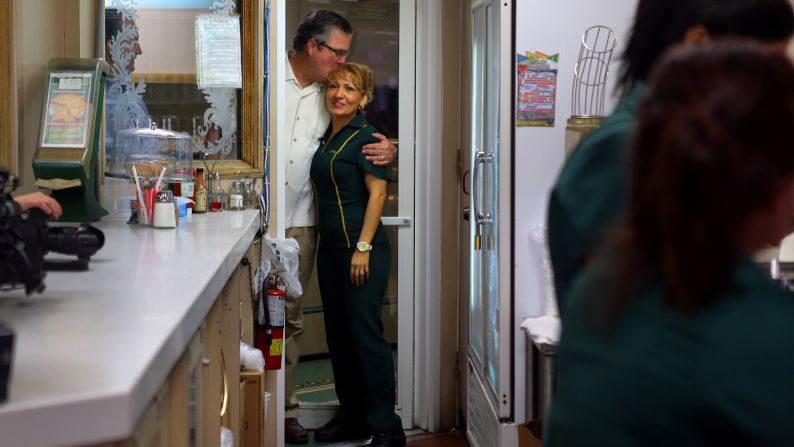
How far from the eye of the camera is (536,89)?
2992mm

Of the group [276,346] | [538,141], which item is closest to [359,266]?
[276,346]

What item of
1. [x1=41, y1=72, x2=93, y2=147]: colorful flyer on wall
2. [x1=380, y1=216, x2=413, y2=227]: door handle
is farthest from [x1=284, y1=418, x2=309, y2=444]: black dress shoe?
[x1=41, y1=72, x2=93, y2=147]: colorful flyer on wall

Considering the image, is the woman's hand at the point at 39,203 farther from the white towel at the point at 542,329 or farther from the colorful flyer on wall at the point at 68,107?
the white towel at the point at 542,329

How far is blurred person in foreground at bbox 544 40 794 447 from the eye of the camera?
0.81 meters

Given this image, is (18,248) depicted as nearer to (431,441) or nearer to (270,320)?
(270,320)

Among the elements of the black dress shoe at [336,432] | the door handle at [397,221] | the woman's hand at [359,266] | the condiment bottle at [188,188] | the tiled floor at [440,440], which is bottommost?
the tiled floor at [440,440]

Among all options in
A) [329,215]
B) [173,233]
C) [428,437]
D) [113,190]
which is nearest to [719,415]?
[173,233]

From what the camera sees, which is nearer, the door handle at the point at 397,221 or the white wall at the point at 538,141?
the white wall at the point at 538,141

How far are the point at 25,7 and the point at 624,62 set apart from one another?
1.63 meters

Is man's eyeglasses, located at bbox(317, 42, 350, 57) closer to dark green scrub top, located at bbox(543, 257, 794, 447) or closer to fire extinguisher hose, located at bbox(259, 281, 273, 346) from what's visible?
fire extinguisher hose, located at bbox(259, 281, 273, 346)

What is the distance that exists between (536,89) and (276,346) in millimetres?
1356

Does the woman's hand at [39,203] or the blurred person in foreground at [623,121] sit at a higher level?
the blurred person in foreground at [623,121]

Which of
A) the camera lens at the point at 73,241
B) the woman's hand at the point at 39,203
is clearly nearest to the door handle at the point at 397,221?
the woman's hand at the point at 39,203

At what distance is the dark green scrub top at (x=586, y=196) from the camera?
121 cm
